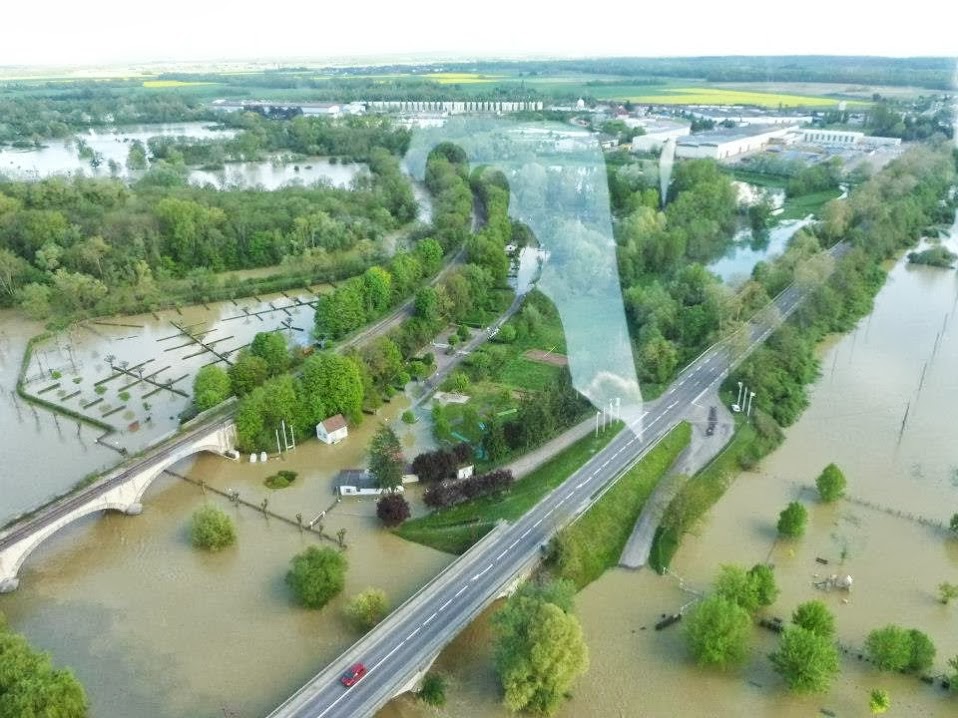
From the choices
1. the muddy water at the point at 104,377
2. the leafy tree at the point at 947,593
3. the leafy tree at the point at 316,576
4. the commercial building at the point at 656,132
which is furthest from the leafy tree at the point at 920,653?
the commercial building at the point at 656,132

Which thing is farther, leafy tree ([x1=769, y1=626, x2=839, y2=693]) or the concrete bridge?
the concrete bridge

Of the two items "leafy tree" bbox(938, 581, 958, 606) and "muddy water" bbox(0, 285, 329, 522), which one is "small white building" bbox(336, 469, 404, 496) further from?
"leafy tree" bbox(938, 581, 958, 606)

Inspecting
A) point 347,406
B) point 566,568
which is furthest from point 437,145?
point 566,568

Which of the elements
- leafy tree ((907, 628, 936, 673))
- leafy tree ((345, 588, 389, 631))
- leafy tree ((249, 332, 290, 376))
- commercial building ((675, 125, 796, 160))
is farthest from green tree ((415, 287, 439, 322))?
commercial building ((675, 125, 796, 160))

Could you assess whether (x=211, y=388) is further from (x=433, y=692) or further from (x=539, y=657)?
(x=539, y=657)

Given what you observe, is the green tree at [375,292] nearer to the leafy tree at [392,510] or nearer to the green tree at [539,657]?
the leafy tree at [392,510]

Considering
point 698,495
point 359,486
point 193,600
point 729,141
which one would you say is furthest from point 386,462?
point 729,141
